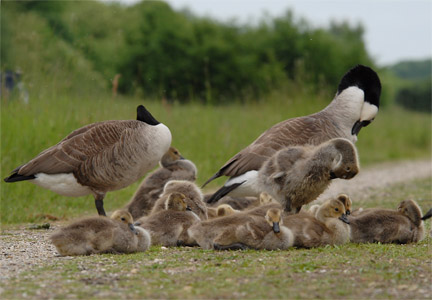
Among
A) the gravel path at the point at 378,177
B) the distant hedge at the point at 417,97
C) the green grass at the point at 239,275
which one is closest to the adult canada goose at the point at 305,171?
the green grass at the point at 239,275

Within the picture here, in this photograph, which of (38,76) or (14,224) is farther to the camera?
(38,76)

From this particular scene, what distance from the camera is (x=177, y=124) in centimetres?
1639

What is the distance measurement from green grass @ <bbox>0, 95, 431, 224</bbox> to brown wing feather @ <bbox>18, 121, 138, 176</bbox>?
5.61ft

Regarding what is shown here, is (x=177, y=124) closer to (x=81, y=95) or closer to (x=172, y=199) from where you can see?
(x=81, y=95)

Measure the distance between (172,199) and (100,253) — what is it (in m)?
1.17

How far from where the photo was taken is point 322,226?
6.64 metres

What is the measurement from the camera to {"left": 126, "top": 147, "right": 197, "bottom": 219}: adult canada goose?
30.2ft

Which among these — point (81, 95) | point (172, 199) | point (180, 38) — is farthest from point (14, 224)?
point (180, 38)

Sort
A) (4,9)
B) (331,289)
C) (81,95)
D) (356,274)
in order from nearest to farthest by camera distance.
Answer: (331,289), (356,274), (81,95), (4,9)

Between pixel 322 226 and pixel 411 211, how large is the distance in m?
1.19

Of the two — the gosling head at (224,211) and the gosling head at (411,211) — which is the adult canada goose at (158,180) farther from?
the gosling head at (411,211)

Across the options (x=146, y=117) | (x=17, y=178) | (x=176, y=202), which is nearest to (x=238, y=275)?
(x=176, y=202)

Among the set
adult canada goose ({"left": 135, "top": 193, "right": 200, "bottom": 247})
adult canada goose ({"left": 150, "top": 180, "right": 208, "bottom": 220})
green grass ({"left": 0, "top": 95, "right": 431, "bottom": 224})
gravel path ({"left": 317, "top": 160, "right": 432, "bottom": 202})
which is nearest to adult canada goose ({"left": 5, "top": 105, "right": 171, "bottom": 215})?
adult canada goose ({"left": 150, "top": 180, "right": 208, "bottom": 220})

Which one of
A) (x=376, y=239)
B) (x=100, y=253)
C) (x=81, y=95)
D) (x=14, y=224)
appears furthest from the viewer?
(x=81, y=95)
